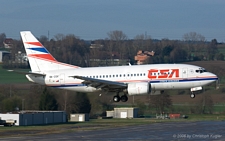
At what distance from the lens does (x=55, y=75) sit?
235 feet

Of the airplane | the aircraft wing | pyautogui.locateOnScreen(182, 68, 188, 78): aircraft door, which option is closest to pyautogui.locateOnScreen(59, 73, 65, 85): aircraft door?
the airplane

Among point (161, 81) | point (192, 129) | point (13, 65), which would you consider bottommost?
point (192, 129)

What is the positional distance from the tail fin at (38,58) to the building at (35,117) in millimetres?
17433

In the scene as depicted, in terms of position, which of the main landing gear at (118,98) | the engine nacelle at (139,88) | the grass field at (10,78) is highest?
the grass field at (10,78)

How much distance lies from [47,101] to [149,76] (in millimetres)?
47106

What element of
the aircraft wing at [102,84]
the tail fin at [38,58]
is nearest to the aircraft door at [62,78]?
the tail fin at [38,58]

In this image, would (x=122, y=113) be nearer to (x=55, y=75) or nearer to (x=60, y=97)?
(x=60, y=97)

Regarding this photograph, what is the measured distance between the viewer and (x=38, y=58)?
74.5m

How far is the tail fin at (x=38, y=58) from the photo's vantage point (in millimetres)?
73438

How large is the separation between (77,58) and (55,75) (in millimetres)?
110994

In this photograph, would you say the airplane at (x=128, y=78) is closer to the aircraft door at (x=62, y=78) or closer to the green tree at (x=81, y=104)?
the aircraft door at (x=62, y=78)

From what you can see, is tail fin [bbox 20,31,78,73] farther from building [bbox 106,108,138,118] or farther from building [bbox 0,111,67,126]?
building [bbox 106,108,138,118]

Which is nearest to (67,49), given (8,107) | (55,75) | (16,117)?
(8,107)

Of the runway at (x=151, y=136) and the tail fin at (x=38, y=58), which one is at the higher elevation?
the tail fin at (x=38, y=58)
